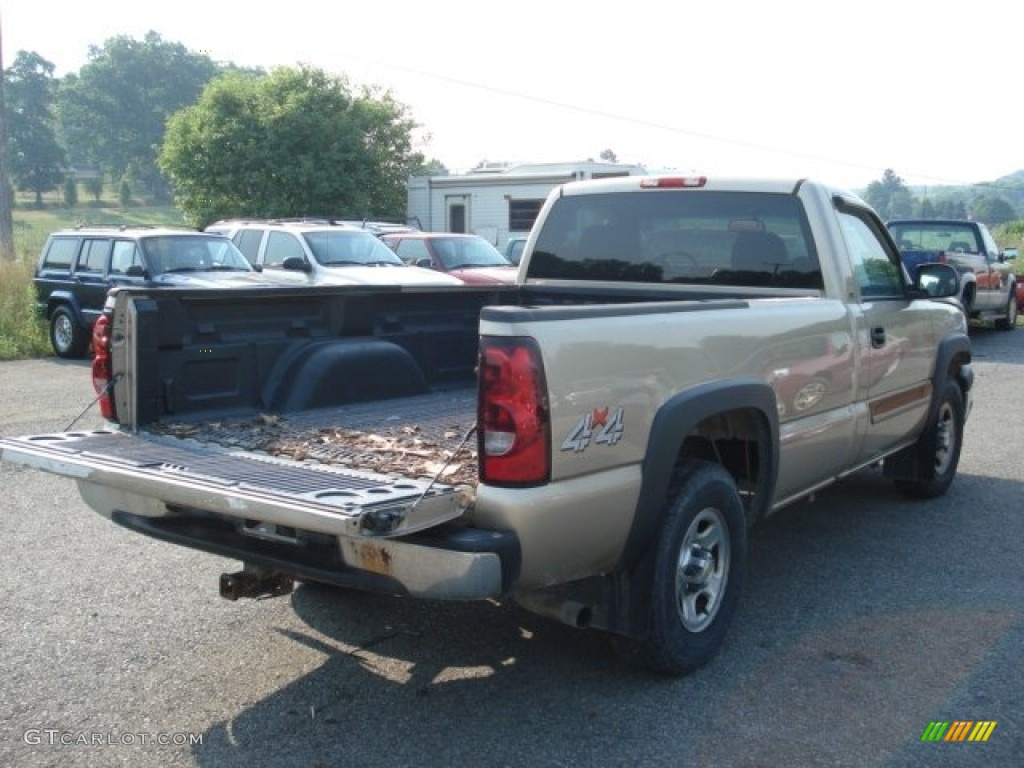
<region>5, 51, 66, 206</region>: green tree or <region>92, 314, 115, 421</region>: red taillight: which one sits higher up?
<region>5, 51, 66, 206</region>: green tree

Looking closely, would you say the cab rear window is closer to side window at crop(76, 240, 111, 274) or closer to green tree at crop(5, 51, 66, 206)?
side window at crop(76, 240, 111, 274)

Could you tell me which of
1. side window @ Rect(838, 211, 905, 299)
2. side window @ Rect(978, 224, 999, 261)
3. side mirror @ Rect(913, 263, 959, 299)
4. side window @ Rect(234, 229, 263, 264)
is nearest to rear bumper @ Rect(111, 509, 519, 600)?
side window @ Rect(838, 211, 905, 299)

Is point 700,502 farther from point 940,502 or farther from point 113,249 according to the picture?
point 113,249

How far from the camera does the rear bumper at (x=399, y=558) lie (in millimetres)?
3211

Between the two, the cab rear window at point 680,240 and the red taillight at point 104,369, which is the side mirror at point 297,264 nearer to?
the cab rear window at point 680,240

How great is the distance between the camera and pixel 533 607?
376cm

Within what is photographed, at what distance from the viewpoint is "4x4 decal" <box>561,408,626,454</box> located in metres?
3.43

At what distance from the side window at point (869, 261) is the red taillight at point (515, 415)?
282 cm

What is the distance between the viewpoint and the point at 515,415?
10.9 ft

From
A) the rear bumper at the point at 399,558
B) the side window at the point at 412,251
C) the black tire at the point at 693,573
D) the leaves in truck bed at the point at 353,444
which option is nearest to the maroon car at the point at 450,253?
the side window at the point at 412,251

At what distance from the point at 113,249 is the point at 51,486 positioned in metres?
7.80

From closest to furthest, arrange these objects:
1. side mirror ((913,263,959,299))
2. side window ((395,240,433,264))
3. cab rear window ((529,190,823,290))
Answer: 1. cab rear window ((529,190,823,290))
2. side mirror ((913,263,959,299))
3. side window ((395,240,433,264))

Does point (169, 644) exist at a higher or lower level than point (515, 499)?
lower

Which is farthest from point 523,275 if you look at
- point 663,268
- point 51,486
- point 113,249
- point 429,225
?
point 429,225
